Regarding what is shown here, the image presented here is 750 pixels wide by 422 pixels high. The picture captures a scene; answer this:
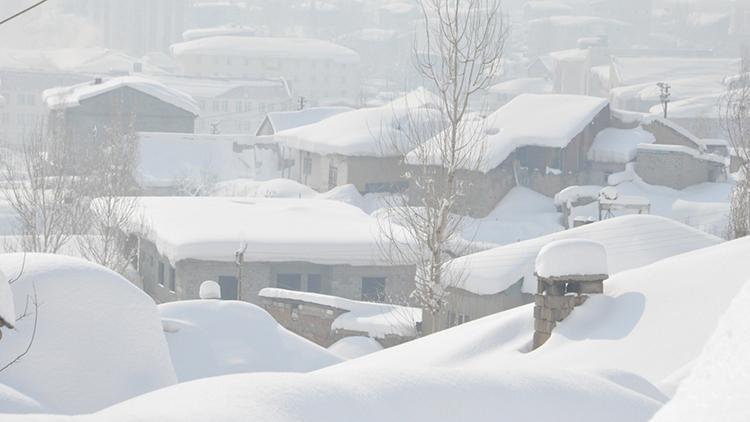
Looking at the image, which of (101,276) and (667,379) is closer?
(667,379)

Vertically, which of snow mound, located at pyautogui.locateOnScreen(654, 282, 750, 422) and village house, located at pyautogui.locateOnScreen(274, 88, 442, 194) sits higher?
snow mound, located at pyautogui.locateOnScreen(654, 282, 750, 422)

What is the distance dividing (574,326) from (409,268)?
707 inches

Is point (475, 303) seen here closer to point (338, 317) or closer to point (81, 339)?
point (338, 317)

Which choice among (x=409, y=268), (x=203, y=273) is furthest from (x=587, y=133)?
(x=203, y=273)

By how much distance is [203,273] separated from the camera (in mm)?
29000

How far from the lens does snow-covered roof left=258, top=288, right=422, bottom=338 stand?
22.4m

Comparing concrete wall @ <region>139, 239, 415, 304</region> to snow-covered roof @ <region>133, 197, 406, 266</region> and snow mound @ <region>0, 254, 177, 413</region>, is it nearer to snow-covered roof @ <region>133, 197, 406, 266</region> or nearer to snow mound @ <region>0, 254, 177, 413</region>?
snow-covered roof @ <region>133, 197, 406, 266</region>

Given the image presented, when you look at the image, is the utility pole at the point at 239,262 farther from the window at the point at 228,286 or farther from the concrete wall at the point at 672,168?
the concrete wall at the point at 672,168

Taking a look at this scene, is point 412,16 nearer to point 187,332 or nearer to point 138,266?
point 138,266

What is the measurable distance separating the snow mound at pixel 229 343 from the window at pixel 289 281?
482 inches

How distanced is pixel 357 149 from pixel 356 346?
2314cm

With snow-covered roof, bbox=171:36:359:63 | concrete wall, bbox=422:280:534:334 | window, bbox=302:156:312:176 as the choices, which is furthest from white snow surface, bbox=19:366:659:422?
snow-covered roof, bbox=171:36:359:63

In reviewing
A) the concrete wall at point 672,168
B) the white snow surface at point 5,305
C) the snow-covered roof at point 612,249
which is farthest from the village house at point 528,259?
the concrete wall at point 672,168

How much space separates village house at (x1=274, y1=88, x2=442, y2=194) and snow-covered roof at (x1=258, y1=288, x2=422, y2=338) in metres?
18.0
